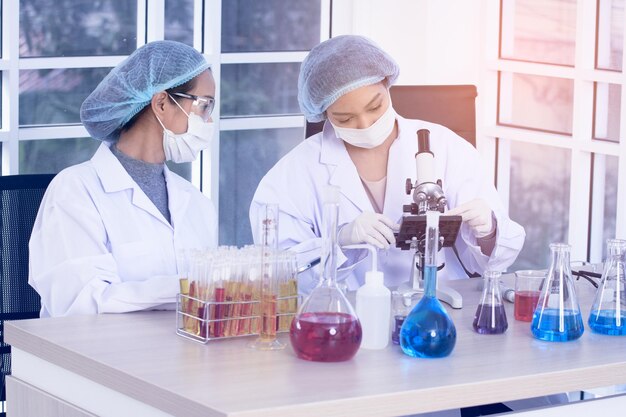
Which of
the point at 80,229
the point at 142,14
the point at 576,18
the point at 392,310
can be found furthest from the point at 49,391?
the point at 576,18

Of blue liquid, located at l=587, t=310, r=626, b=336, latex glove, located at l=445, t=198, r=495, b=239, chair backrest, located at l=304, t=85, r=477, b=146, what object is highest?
chair backrest, located at l=304, t=85, r=477, b=146

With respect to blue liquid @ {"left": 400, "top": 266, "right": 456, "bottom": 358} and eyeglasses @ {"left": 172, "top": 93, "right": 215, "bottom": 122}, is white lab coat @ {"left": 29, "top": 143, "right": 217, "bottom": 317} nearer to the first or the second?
eyeglasses @ {"left": 172, "top": 93, "right": 215, "bottom": 122}

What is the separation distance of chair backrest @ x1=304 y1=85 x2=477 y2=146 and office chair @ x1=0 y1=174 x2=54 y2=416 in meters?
1.24

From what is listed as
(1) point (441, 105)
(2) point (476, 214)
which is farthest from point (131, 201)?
(1) point (441, 105)

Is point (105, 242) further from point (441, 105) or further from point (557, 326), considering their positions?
point (441, 105)

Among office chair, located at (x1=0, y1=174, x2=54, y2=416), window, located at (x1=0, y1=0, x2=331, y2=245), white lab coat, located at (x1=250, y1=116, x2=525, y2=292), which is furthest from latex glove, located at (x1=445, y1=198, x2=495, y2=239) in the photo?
window, located at (x1=0, y1=0, x2=331, y2=245)

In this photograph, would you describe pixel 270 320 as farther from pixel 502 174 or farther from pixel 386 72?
pixel 502 174

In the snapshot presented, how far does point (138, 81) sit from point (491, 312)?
1.01 m

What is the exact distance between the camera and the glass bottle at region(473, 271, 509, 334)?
2.11 m

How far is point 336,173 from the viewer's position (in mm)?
2830

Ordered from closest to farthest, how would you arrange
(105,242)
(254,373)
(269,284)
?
(254,373)
(269,284)
(105,242)

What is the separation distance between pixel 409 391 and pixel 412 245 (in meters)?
0.70

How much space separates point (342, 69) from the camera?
271cm

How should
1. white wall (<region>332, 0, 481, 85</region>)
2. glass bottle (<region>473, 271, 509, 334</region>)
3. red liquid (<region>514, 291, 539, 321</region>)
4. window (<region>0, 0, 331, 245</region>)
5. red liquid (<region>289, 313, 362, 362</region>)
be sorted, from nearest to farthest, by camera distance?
1. red liquid (<region>289, 313, 362, 362</region>)
2. glass bottle (<region>473, 271, 509, 334</region>)
3. red liquid (<region>514, 291, 539, 321</region>)
4. window (<region>0, 0, 331, 245</region>)
5. white wall (<region>332, 0, 481, 85</region>)
